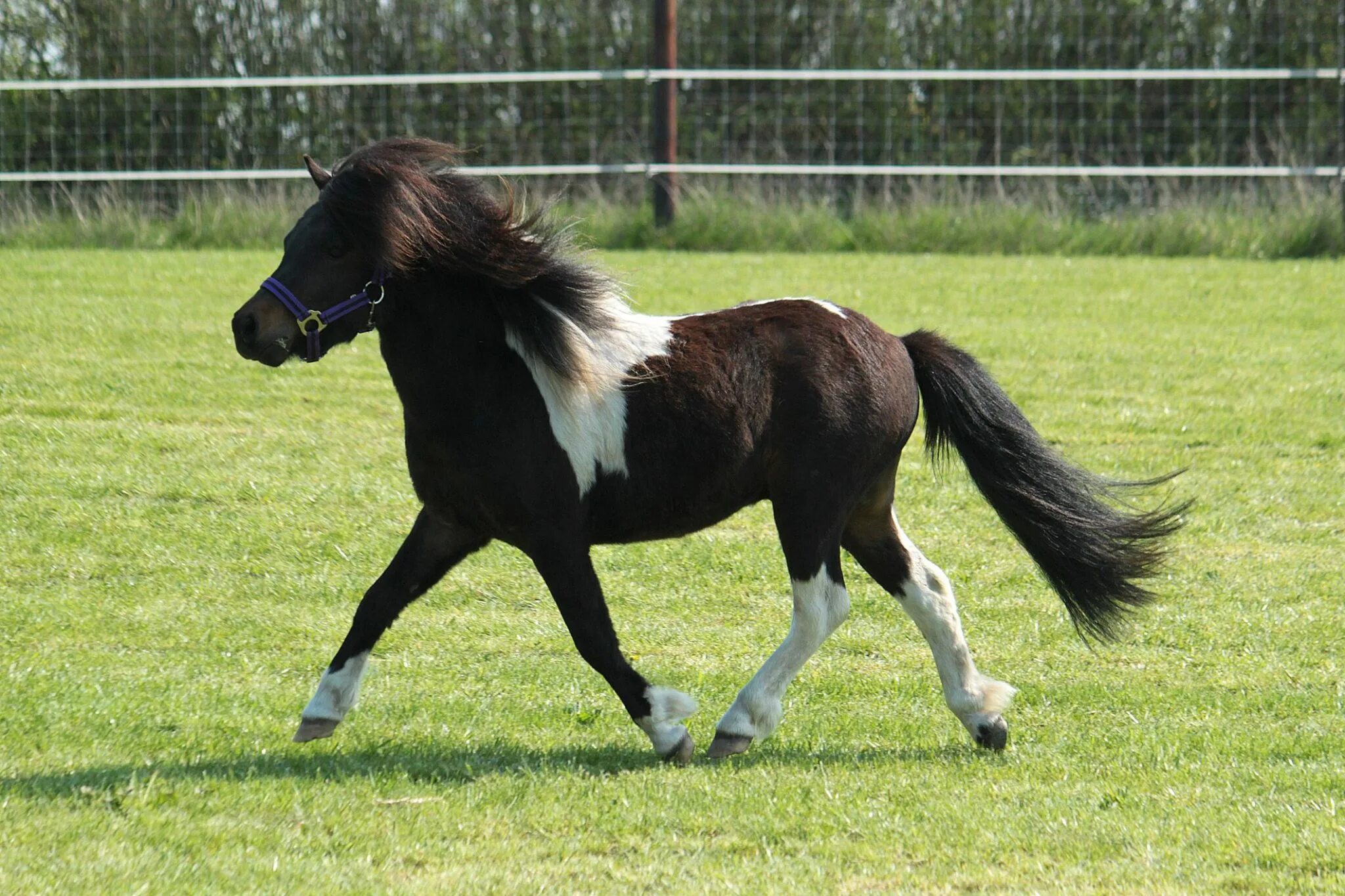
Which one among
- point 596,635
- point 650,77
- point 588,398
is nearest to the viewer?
point 596,635

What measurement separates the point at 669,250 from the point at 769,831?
11730 millimetres

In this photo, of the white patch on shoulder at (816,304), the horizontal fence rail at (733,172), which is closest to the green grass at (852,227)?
the horizontal fence rail at (733,172)

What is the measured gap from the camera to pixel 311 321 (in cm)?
472

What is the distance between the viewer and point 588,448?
16.0ft

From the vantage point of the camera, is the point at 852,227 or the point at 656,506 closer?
the point at 656,506

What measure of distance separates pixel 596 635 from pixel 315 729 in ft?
3.14

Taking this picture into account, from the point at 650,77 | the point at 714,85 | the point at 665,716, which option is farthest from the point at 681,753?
the point at 714,85

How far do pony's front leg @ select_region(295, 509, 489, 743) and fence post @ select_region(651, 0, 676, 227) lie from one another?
11.3m

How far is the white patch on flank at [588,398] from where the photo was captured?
4859 mm

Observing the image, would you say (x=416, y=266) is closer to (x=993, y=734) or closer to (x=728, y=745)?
(x=728, y=745)

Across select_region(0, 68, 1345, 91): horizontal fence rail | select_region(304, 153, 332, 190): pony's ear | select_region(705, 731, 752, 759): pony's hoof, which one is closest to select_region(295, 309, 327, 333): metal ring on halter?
select_region(304, 153, 332, 190): pony's ear

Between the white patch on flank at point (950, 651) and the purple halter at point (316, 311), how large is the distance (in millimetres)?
1849

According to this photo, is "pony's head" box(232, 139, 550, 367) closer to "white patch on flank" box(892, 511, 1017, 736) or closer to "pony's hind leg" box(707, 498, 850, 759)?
"pony's hind leg" box(707, 498, 850, 759)

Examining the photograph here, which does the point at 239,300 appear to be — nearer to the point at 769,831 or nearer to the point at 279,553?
the point at 279,553
